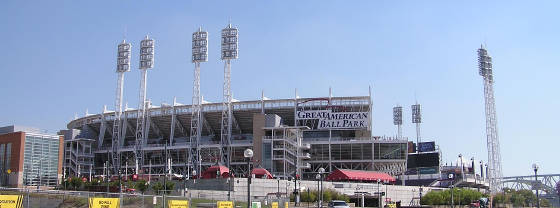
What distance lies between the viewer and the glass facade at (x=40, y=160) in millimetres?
109625

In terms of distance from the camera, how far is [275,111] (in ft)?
485

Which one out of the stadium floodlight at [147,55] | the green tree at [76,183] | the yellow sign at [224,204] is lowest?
the green tree at [76,183]

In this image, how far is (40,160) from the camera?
4444 inches

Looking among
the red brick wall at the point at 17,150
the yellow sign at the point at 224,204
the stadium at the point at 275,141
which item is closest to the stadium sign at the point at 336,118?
the stadium at the point at 275,141

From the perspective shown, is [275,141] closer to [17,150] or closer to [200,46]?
[200,46]

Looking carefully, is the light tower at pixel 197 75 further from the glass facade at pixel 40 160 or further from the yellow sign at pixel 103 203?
the yellow sign at pixel 103 203

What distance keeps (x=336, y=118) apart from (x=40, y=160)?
64.0 meters

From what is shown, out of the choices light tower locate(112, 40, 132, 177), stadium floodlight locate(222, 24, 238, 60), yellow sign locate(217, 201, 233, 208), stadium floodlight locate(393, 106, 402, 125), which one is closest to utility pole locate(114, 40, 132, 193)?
light tower locate(112, 40, 132, 177)

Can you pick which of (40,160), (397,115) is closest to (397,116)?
(397,115)

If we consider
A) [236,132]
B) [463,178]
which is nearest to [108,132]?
[236,132]

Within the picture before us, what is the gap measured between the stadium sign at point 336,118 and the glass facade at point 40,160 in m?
53.8

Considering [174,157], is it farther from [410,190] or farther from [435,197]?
[435,197]

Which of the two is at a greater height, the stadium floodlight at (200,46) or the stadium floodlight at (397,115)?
the stadium floodlight at (200,46)

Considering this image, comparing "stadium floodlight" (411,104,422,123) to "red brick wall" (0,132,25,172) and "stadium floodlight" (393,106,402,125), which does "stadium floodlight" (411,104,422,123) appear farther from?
"red brick wall" (0,132,25,172)
